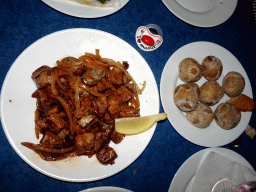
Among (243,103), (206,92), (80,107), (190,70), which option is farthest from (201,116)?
(80,107)

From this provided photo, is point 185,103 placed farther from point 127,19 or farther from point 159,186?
point 127,19

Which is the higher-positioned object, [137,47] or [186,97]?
[137,47]

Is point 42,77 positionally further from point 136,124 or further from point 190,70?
point 190,70

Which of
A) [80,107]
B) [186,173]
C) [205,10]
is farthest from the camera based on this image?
[205,10]

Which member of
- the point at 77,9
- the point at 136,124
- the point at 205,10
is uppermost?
the point at 77,9

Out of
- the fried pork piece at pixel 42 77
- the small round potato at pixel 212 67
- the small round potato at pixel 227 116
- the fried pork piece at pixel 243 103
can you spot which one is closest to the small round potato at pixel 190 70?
the small round potato at pixel 212 67

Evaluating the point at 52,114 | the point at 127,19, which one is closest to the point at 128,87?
the point at 52,114

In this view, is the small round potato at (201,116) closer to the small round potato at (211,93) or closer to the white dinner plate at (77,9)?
the small round potato at (211,93)
